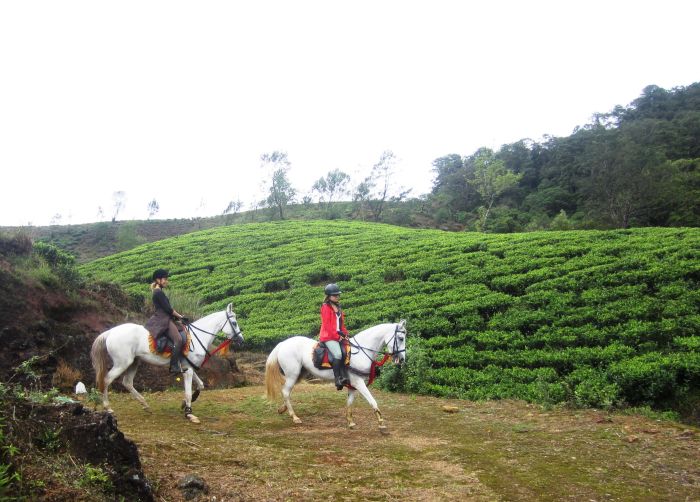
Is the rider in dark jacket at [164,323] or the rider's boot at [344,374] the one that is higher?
the rider in dark jacket at [164,323]

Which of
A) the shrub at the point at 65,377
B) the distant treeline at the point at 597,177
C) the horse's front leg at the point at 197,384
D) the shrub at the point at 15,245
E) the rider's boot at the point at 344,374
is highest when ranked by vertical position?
the distant treeline at the point at 597,177

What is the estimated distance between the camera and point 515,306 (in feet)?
43.5

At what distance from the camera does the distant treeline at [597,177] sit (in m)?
28.3

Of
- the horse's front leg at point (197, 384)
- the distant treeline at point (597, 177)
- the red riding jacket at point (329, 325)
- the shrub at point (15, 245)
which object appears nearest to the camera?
the red riding jacket at point (329, 325)

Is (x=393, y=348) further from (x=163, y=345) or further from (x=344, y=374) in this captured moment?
(x=163, y=345)

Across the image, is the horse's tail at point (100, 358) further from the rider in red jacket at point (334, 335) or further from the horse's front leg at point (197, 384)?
the rider in red jacket at point (334, 335)

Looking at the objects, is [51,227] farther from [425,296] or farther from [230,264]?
[425,296]

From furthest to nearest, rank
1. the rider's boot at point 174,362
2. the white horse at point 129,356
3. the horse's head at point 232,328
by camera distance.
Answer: the horse's head at point 232,328 < the rider's boot at point 174,362 < the white horse at point 129,356

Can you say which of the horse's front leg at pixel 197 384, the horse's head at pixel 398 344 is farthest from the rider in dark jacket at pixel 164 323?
the horse's head at pixel 398 344

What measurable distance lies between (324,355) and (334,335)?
0.41 metres

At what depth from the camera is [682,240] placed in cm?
1421

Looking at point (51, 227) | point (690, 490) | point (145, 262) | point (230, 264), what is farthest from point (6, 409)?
point (51, 227)

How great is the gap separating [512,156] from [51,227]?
55.6 metres

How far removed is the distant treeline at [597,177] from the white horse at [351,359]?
26.3 metres
